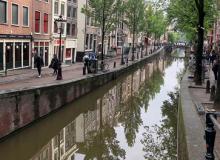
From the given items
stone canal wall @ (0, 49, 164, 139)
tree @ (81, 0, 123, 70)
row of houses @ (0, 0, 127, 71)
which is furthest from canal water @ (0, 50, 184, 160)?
tree @ (81, 0, 123, 70)

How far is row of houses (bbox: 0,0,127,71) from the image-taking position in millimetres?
33844

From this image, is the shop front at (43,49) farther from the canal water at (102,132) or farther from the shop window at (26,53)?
the canal water at (102,132)

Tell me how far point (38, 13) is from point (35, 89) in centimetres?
2228

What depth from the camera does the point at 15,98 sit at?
57.9ft

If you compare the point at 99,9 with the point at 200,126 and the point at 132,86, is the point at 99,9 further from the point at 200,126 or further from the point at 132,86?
the point at 200,126

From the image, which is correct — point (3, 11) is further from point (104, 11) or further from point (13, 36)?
point (104, 11)

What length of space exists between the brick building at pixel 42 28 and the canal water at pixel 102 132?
10955 millimetres

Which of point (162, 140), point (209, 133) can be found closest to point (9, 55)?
point (162, 140)

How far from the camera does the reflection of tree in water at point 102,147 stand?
53.2 feet

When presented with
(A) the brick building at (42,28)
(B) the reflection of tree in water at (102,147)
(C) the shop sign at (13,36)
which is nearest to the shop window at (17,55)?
(C) the shop sign at (13,36)

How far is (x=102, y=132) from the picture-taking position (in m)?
20.7

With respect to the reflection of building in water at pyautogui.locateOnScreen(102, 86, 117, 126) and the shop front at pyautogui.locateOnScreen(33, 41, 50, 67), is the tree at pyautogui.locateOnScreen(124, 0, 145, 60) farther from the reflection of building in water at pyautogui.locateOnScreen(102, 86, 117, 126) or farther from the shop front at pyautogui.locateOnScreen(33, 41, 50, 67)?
the reflection of building in water at pyautogui.locateOnScreen(102, 86, 117, 126)

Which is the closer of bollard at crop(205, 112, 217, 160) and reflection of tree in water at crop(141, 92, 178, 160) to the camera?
bollard at crop(205, 112, 217, 160)

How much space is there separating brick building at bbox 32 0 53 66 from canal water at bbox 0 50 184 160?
35.9ft
